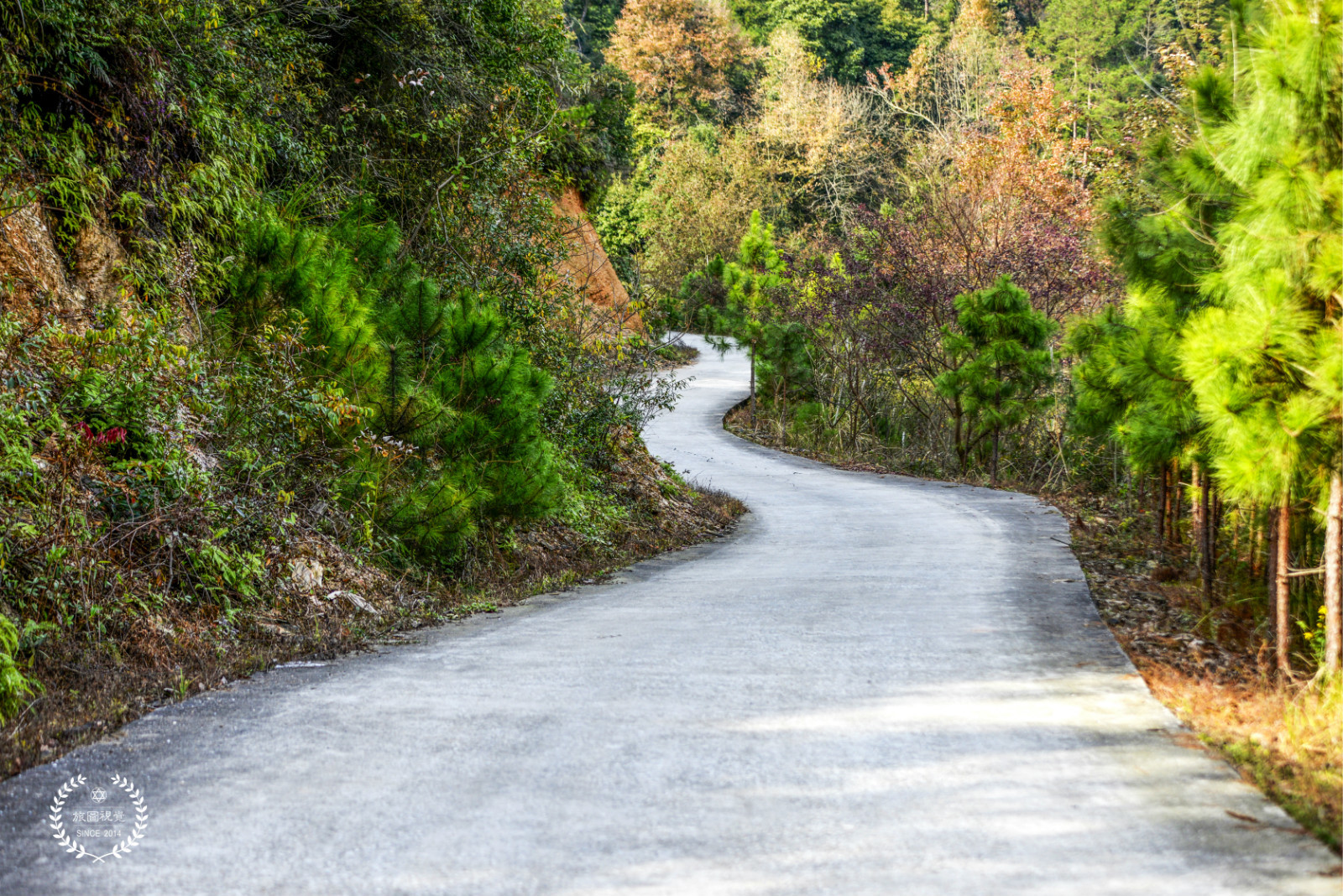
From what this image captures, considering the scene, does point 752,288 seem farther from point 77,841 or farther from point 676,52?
point 77,841

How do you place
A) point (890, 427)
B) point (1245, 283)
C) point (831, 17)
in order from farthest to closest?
1. point (831, 17)
2. point (890, 427)
3. point (1245, 283)

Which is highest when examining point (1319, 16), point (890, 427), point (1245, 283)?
point (1319, 16)

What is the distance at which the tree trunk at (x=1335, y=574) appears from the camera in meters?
5.13

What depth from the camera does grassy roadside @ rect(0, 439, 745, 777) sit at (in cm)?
462

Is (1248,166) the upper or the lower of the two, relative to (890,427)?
upper

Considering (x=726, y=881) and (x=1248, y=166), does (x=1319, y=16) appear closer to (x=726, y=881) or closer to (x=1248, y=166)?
(x=1248, y=166)

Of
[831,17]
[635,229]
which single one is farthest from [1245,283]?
[831,17]

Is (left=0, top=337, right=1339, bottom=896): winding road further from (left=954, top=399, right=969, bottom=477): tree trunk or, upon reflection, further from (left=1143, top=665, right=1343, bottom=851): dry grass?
(left=954, top=399, right=969, bottom=477): tree trunk

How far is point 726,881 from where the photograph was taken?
9.81 ft

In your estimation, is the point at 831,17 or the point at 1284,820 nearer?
the point at 1284,820

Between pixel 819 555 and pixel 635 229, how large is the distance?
A: 106 feet

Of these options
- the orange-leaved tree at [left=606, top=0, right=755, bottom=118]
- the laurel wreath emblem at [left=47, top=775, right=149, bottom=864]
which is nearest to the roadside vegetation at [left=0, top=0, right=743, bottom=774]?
the laurel wreath emblem at [left=47, top=775, right=149, bottom=864]

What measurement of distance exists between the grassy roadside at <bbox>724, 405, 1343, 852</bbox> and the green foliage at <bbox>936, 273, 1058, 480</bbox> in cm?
591

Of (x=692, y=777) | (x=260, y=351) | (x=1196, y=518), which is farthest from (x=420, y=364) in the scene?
(x=1196, y=518)
